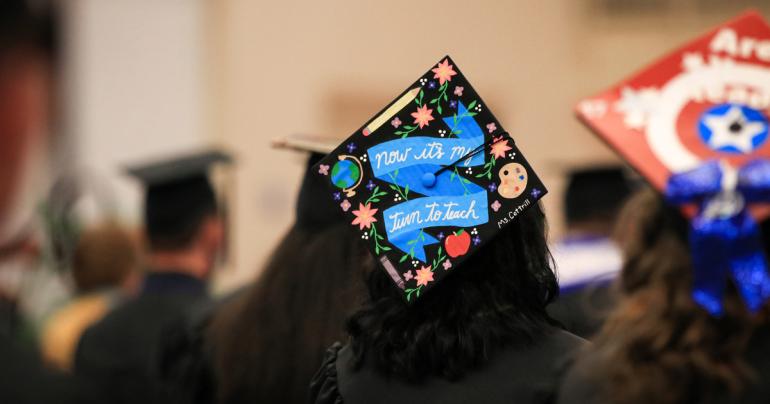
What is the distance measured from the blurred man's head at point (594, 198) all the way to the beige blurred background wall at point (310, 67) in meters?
3.97

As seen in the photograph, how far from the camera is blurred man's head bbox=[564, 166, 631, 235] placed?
4.17 metres

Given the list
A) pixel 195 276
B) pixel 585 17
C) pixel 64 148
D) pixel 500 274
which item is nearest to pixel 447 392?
pixel 500 274

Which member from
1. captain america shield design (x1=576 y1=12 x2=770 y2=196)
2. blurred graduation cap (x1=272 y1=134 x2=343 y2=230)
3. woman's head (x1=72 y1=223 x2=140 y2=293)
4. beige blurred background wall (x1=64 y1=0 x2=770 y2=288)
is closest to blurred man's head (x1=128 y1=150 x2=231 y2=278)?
woman's head (x1=72 y1=223 x2=140 y2=293)

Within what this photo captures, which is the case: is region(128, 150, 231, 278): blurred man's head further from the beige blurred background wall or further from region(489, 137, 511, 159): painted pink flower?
the beige blurred background wall

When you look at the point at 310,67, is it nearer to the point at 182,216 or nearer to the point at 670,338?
the point at 182,216

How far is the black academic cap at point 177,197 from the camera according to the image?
3.67 meters

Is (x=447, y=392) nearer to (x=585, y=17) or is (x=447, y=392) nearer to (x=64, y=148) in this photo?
(x=64, y=148)

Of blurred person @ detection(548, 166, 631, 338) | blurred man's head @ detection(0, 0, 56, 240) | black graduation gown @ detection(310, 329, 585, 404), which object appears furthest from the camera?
blurred man's head @ detection(0, 0, 56, 240)

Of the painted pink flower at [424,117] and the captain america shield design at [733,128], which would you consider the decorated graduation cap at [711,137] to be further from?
the painted pink flower at [424,117]

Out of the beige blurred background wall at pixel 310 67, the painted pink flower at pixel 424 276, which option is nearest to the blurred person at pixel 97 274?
the painted pink flower at pixel 424 276

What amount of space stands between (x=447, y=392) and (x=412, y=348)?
9 cm

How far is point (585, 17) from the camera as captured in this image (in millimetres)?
9039

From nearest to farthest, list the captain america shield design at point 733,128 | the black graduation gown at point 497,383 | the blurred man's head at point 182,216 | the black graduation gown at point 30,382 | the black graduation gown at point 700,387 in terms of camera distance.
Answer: the black graduation gown at point 30,382, the black graduation gown at point 700,387, the captain america shield design at point 733,128, the black graduation gown at point 497,383, the blurred man's head at point 182,216

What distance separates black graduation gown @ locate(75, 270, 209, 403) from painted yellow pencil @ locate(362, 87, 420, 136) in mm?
1423
